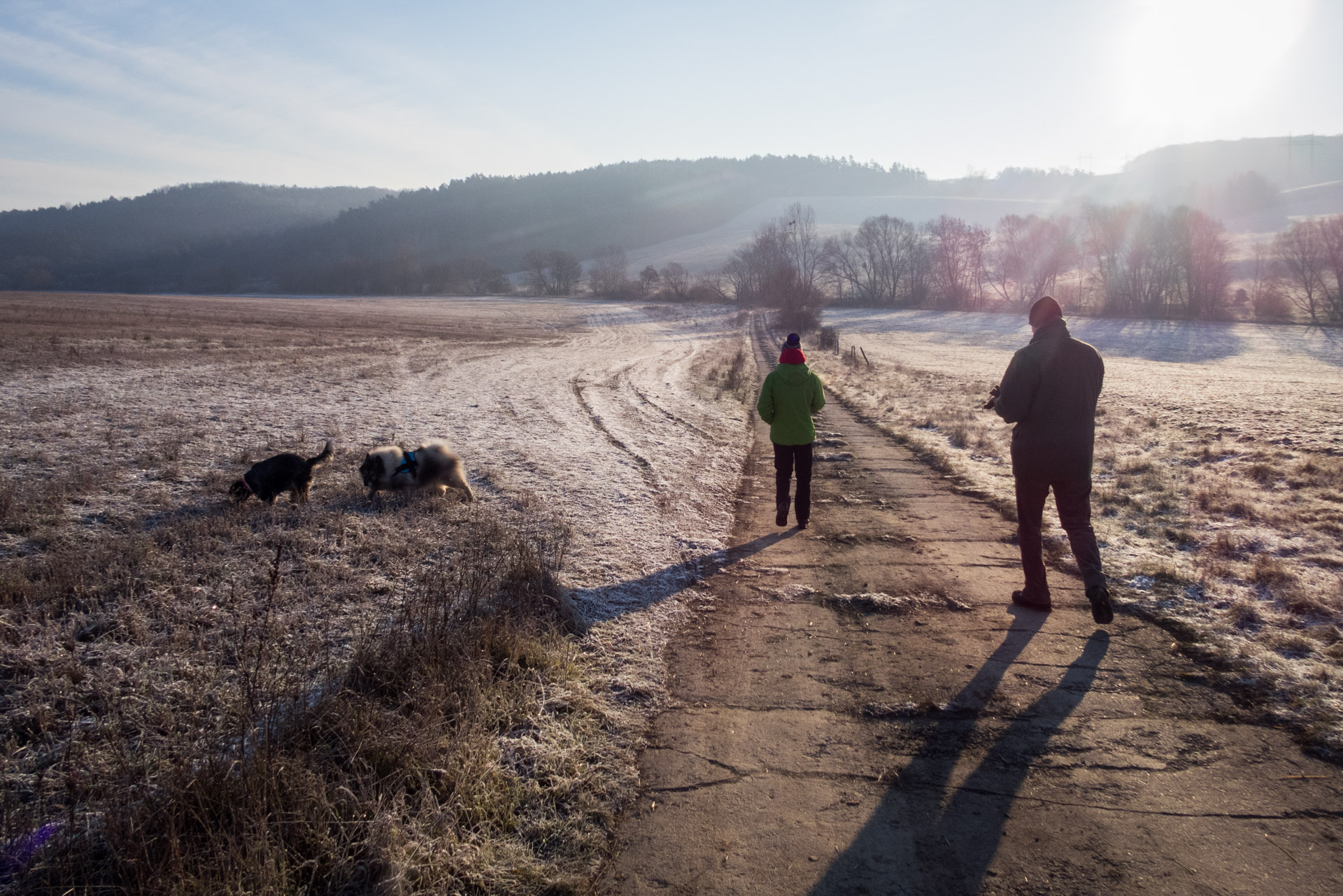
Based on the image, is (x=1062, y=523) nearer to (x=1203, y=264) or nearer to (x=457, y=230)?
(x=1203, y=264)

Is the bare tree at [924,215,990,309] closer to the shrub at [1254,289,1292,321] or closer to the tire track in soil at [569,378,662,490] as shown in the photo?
the shrub at [1254,289,1292,321]

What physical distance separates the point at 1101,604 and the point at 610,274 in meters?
94.3

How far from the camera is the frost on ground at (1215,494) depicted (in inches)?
193

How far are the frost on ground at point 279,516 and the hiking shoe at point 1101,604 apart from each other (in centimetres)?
349

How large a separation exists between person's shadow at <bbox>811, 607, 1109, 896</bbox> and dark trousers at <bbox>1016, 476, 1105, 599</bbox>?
1178 mm

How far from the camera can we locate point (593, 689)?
15.2ft

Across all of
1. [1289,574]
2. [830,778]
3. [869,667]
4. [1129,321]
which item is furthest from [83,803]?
[1129,321]

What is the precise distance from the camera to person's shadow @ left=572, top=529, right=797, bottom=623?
591cm

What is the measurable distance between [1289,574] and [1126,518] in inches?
91.4

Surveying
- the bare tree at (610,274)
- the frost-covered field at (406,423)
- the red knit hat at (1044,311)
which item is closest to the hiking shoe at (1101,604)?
the red knit hat at (1044,311)

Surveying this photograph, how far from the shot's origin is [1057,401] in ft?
17.8

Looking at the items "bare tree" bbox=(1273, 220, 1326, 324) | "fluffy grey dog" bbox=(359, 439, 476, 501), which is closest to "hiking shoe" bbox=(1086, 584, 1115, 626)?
"fluffy grey dog" bbox=(359, 439, 476, 501)

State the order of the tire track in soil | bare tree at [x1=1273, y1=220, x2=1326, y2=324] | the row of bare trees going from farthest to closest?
the row of bare trees → bare tree at [x1=1273, y1=220, x2=1326, y2=324] → the tire track in soil

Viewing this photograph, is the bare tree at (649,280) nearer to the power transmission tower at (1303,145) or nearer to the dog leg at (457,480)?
the dog leg at (457,480)
